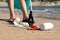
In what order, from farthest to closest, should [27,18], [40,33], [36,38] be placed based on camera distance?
[27,18]
[40,33]
[36,38]

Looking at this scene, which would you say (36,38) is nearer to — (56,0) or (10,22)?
(10,22)

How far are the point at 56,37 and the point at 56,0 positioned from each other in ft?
21.4

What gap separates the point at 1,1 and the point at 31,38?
7.07 meters

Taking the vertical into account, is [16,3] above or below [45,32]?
above

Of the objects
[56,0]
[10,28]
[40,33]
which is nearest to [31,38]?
[40,33]

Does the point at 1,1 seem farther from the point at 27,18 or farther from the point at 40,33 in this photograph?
the point at 40,33

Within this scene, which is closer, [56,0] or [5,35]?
[5,35]

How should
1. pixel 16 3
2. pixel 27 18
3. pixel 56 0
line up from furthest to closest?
pixel 56 0 → pixel 16 3 → pixel 27 18

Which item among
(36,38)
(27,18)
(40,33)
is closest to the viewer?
(36,38)

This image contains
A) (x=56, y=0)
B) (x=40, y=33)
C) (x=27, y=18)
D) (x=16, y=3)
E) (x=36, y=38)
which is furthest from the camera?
(x=56, y=0)

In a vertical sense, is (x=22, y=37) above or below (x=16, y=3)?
below

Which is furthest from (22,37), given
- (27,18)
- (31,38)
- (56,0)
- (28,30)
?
(56,0)

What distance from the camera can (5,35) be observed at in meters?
4.91

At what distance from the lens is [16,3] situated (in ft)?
20.8
